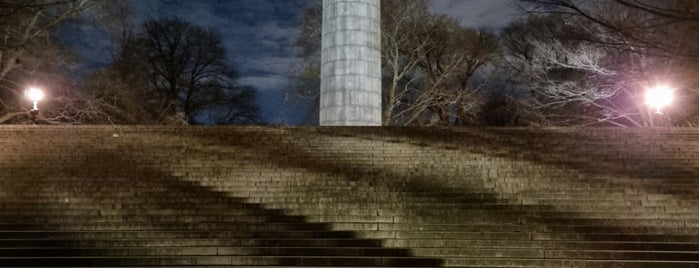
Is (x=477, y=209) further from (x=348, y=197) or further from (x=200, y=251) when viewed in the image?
(x=200, y=251)

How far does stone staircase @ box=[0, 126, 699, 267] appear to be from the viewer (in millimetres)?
11211

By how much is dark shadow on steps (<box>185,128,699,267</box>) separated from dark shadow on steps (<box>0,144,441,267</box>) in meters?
1.60

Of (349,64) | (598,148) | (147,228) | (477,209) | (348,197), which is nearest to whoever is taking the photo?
(147,228)

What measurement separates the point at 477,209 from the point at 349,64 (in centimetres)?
1066

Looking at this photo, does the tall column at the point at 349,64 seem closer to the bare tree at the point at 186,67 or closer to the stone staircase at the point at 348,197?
the stone staircase at the point at 348,197

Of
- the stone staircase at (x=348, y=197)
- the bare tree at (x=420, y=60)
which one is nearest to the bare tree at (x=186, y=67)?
the bare tree at (x=420, y=60)

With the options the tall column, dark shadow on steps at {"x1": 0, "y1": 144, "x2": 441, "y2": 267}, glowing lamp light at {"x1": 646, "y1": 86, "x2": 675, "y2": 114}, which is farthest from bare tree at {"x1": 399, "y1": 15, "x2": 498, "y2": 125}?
dark shadow on steps at {"x1": 0, "y1": 144, "x2": 441, "y2": 267}

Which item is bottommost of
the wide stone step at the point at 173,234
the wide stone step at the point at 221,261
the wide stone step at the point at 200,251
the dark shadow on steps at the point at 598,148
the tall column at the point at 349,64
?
the wide stone step at the point at 221,261

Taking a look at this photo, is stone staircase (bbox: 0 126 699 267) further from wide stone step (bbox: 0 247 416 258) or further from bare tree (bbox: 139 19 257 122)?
bare tree (bbox: 139 19 257 122)

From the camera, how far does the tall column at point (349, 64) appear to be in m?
22.1

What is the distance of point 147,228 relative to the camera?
476 inches

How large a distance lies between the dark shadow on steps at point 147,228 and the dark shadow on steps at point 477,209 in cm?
160

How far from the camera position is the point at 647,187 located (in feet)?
43.0

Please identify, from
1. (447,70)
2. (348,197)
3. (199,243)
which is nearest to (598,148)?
(348,197)
